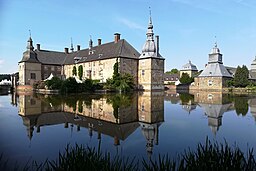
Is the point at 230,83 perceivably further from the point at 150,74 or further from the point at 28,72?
the point at 28,72

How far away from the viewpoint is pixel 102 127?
325 inches

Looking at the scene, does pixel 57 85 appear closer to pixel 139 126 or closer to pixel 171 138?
pixel 139 126

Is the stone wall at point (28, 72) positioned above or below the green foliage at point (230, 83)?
above

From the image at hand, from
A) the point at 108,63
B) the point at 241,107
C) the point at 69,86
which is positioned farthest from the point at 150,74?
the point at 241,107

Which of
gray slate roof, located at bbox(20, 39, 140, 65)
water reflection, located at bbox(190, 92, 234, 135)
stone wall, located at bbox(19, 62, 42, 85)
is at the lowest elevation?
water reflection, located at bbox(190, 92, 234, 135)

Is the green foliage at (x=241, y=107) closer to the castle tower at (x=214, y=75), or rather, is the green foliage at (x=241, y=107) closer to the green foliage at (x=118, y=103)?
the green foliage at (x=118, y=103)

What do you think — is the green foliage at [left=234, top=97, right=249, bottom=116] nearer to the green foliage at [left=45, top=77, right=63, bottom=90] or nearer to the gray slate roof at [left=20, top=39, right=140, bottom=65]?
the green foliage at [left=45, top=77, right=63, bottom=90]

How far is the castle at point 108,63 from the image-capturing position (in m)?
39.4

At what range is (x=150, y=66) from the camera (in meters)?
39.1

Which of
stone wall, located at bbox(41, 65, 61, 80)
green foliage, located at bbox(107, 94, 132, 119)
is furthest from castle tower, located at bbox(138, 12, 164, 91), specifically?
green foliage, located at bbox(107, 94, 132, 119)

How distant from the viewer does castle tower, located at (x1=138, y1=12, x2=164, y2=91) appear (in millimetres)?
39281

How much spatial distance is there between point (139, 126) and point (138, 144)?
2.42m

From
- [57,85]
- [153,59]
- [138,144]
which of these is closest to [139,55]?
[153,59]

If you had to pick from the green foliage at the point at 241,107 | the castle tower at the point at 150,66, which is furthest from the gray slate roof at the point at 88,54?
the green foliage at the point at 241,107
